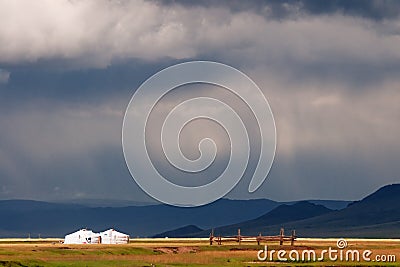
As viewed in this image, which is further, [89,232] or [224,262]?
[89,232]

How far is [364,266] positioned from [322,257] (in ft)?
32.9

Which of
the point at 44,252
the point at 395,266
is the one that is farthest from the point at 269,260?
the point at 44,252

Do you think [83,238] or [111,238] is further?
[111,238]

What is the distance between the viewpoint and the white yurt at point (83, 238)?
138238 millimetres

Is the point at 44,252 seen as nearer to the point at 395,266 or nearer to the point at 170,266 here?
the point at 170,266

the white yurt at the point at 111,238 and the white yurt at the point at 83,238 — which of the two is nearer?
the white yurt at the point at 83,238

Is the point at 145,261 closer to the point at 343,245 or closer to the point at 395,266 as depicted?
the point at 395,266

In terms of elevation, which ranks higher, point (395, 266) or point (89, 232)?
point (89, 232)

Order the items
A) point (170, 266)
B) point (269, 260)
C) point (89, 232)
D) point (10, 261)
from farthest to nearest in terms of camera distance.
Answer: point (89, 232) < point (269, 260) < point (170, 266) < point (10, 261)

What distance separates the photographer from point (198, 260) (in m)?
96.0

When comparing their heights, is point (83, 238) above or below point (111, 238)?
below

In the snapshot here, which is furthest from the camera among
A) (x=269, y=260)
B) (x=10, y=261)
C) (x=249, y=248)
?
(x=249, y=248)

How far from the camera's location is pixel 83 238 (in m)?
138

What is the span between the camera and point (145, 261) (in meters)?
91.5
